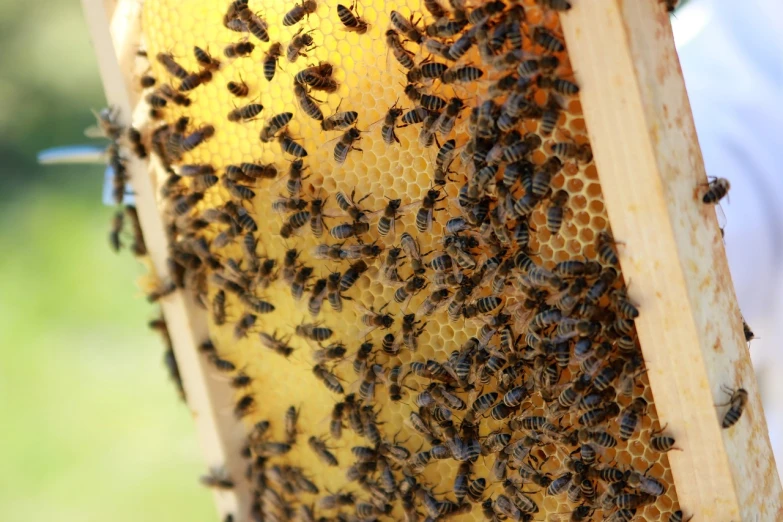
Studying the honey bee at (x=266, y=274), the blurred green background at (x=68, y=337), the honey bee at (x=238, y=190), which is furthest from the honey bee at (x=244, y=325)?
the blurred green background at (x=68, y=337)

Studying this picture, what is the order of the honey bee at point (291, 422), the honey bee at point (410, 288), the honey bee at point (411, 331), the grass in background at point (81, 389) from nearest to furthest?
the honey bee at point (410, 288) → the honey bee at point (411, 331) → the honey bee at point (291, 422) → the grass in background at point (81, 389)

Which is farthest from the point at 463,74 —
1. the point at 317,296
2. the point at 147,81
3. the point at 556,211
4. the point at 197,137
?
the point at 147,81

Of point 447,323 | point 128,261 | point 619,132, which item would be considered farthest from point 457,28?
point 128,261

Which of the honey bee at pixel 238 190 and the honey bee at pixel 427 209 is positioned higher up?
the honey bee at pixel 238 190

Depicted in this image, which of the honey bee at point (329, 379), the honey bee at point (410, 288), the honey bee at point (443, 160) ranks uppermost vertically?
the honey bee at point (443, 160)

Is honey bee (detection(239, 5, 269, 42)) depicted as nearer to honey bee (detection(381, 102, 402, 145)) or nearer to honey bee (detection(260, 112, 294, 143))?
honey bee (detection(260, 112, 294, 143))

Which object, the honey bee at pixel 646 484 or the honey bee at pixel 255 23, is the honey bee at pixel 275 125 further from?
the honey bee at pixel 646 484

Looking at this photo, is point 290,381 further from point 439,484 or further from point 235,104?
point 235,104
